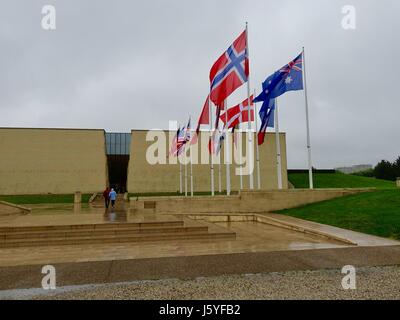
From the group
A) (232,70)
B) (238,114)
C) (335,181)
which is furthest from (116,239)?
(335,181)

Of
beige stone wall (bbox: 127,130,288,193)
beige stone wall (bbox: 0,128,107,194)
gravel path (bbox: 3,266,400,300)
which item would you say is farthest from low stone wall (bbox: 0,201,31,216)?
beige stone wall (bbox: 127,130,288,193)

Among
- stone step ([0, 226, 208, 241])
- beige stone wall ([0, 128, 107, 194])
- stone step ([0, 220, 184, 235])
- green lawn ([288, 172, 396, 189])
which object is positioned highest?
beige stone wall ([0, 128, 107, 194])

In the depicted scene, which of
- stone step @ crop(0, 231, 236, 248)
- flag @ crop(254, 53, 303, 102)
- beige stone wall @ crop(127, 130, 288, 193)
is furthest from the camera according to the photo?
beige stone wall @ crop(127, 130, 288, 193)

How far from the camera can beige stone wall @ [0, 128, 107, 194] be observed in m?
40.6

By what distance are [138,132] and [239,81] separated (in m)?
29.5

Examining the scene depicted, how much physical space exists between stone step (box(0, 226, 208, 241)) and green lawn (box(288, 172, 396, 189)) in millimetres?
34074

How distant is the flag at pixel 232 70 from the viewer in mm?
15922

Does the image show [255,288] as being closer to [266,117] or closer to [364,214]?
[364,214]

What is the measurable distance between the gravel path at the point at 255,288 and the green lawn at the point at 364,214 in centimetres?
495

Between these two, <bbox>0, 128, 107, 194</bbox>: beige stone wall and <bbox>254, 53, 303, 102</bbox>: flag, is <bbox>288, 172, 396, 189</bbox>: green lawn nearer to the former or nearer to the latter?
<bbox>254, 53, 303, 102</bbox>: flag

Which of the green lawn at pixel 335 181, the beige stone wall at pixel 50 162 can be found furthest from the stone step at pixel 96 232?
the green lawn at pixel 335 181

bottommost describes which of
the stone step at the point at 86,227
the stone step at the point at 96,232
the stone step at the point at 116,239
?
the stone step at the point at 116,239

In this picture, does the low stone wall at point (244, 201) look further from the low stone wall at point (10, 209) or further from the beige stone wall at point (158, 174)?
the beige stone wall at point (158, 174)
